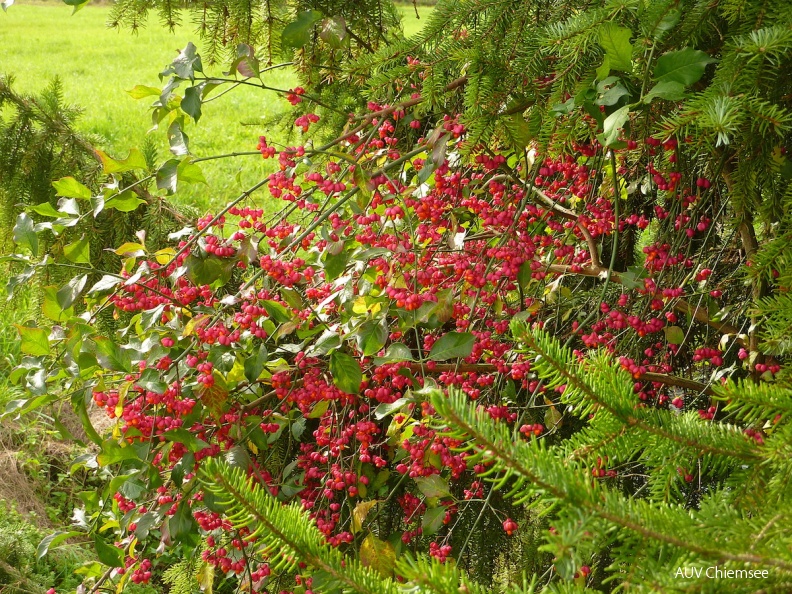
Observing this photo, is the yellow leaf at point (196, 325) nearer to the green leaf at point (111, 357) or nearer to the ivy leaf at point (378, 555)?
the green leaf at point (111, 357)

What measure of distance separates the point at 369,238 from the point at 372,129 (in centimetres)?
20

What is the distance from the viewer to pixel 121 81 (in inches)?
325

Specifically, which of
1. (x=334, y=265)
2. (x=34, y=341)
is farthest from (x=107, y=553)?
(x=334, y=265)

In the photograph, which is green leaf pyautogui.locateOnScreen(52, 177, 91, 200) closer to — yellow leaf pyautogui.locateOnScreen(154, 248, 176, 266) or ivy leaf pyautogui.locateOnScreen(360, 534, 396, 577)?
yellow leaf pyautogui.locateOnScreen(154, 248, 176, 266)

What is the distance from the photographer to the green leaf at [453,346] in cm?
121

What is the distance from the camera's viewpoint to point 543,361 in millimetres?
719

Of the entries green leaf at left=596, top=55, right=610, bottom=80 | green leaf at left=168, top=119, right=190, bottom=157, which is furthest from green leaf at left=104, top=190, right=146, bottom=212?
green leaf at left=596, top=55, right=610, bottom=80

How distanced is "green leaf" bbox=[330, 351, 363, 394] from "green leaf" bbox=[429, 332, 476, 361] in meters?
0.12

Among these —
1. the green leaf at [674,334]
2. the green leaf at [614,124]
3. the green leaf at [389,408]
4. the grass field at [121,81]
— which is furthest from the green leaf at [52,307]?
the grass field at [121,81]

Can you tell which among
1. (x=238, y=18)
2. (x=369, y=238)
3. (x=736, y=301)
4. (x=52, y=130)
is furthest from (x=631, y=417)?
(x=52, y=130)

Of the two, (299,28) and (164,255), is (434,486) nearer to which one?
(164,255)

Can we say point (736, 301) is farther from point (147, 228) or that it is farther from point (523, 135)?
point (147, 228)

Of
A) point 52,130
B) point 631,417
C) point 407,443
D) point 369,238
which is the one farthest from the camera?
point 52,130

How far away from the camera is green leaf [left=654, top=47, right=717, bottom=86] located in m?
0.93
